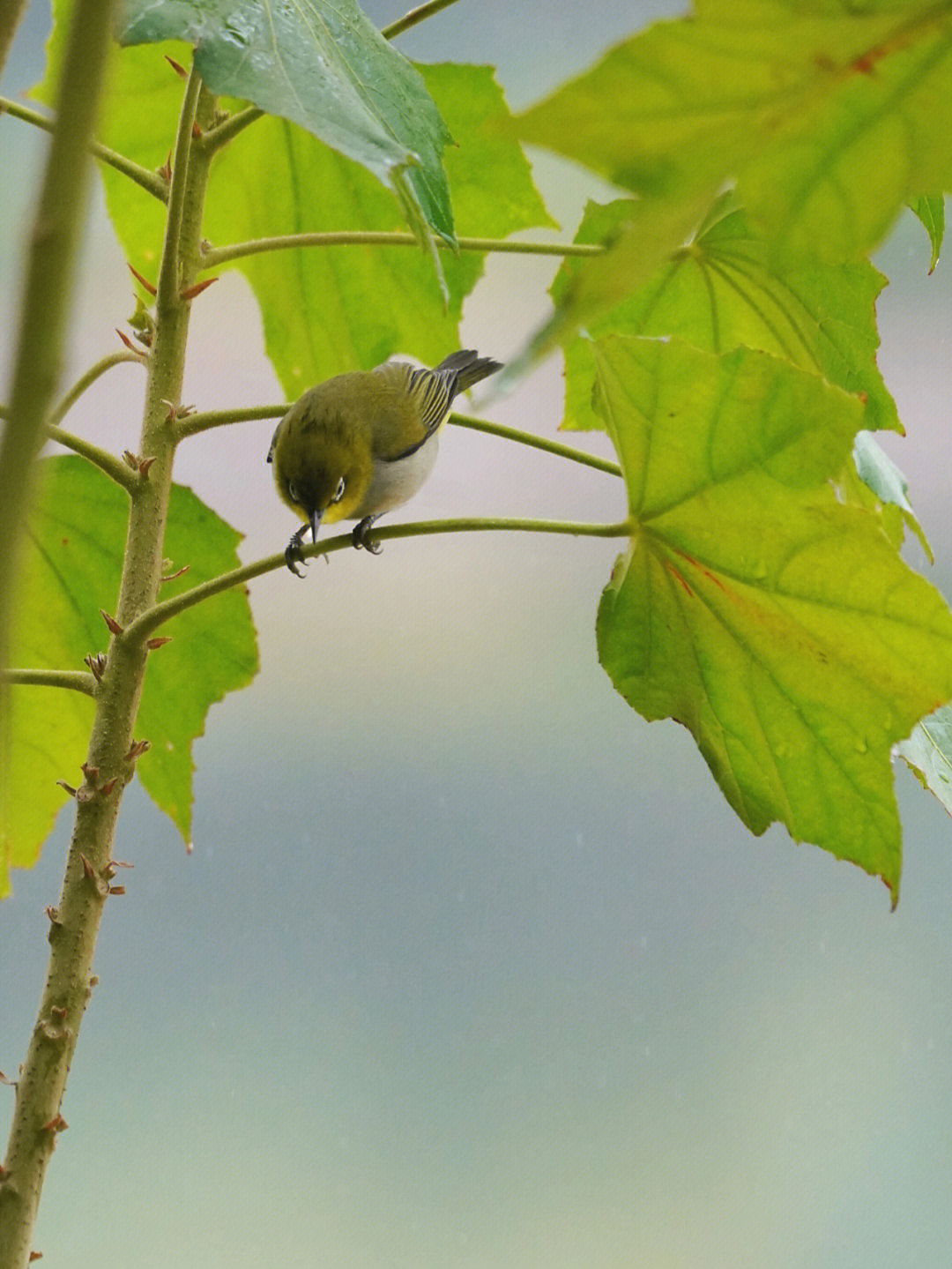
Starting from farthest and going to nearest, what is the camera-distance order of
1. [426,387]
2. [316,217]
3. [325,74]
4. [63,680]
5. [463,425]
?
[426,387] < [316,217] < [463,425] < [63,680] < [325,74]

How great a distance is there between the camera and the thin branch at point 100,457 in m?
0.51

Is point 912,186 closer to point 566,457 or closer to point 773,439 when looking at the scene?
point 773,439

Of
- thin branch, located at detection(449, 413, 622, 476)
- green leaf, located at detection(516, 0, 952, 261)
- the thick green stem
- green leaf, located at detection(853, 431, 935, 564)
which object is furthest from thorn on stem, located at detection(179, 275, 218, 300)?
green leaf, located at detection(516, 0, 952, 261)

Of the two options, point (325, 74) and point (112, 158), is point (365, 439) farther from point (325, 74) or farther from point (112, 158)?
point (325, 74)

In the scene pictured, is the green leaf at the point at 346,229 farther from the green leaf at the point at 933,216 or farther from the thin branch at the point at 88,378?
the green leaf at the point at 933,216

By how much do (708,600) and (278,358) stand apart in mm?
352

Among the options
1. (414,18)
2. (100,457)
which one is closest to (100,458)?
(100,457)

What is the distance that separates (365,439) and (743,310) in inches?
11.4

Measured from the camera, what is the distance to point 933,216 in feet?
1.80

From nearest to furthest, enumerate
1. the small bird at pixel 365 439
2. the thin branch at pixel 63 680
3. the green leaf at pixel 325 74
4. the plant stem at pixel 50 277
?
the plant stem at pixel 50 277
the green leaf at pixel 325 74
the thin branch at pixel 63 680
the small bird at pixel 365 439

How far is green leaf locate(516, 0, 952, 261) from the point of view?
6.6 inches

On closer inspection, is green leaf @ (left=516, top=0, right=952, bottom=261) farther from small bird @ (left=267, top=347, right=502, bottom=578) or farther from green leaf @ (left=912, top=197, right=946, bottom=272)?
small bird @ (left=267, top=347, right=502, bottom=578)

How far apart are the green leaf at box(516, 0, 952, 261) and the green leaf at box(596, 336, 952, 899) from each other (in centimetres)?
26

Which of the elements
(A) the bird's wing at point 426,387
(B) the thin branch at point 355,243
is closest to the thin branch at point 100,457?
(B) the thin branch at point 355,243
